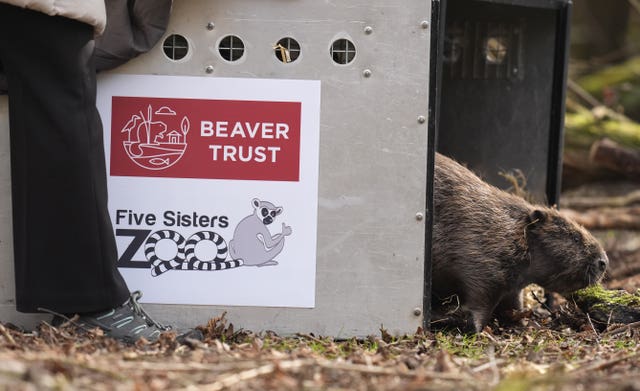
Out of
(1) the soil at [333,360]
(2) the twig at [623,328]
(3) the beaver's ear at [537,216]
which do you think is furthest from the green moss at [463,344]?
(3) the beaver's ear at [537,216]

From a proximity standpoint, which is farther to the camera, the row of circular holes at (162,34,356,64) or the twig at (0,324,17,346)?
the row of circular holes at (162,34,356,64)

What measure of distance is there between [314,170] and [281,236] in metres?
0.33

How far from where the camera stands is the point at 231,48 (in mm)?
4598

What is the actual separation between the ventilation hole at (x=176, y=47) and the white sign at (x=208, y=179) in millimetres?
105

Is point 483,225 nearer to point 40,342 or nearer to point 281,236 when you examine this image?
point 281,236

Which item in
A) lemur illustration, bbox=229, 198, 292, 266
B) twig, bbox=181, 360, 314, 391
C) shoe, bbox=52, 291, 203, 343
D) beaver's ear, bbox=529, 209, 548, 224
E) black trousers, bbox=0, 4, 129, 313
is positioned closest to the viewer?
twig, bbox=181, 360, 314, 391

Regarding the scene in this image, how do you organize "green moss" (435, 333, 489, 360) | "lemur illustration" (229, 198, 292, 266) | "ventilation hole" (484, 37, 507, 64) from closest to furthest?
1. "green moss" (435, 333, 489, 360)
2. "lemur illustration" (229, 198, 292, 266)
3. "ventilation hole" (484, 37, 507, 64)

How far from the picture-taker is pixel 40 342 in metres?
3.94

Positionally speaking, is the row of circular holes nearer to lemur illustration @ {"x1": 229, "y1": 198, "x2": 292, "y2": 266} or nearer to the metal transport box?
the metal transport box

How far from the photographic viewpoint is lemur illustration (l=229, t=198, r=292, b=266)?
457 cm

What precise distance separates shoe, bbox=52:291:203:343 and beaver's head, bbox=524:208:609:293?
2.29 metres

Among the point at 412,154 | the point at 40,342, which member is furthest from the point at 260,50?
the point at 40,342

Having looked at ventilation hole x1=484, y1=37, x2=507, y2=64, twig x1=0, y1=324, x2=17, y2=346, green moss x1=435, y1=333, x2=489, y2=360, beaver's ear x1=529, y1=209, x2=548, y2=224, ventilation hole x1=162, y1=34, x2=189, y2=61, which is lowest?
green moss x1=435, y1=333, x2=489, y2=360

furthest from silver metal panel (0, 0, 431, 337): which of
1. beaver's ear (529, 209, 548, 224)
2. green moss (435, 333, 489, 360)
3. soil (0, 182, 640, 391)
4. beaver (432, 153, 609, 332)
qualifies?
beaver's ear (529, 209, 548, 224)
